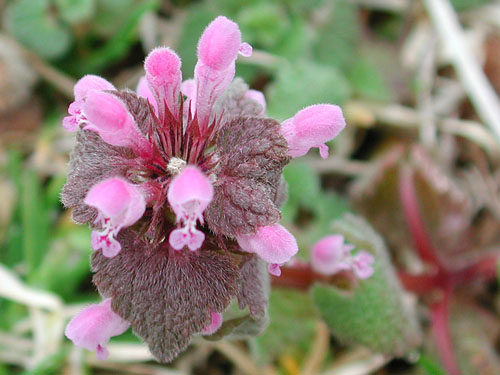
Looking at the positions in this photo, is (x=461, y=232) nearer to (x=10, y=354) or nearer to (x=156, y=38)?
(x=156, y=38)

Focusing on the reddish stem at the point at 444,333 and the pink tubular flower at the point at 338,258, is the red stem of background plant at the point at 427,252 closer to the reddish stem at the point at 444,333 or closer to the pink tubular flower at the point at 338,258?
the reddish stem at the point at 444,333

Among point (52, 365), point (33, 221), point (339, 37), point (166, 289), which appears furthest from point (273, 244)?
point (339, 37)

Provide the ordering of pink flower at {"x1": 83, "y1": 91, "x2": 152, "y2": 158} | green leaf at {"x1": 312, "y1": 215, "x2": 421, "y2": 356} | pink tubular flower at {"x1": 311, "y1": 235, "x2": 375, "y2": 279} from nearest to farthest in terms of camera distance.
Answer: pink flower at {"x1": 83, "y1": 91, "x2": 152, "y2": 158}, pink tubular flower at {"x1": 311, "y1": 235, "x2": 375, "y2": 279}, green leaf at {"x1": 312, "y1": 215, "x2": 421, "y2": 356}

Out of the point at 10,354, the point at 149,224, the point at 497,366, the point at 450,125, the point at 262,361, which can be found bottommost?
the point at 10,354

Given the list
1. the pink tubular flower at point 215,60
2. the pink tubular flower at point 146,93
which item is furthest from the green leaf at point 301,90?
Answer: the pink tubular flower at point 215,60

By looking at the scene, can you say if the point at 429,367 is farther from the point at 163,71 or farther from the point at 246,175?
the point at 163,71

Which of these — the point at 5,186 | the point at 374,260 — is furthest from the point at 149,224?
the point at 5,186

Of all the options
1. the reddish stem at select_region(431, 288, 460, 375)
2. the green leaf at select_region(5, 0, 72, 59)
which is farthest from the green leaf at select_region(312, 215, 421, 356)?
the green leaf at select_region(5, 0, 72, 59)

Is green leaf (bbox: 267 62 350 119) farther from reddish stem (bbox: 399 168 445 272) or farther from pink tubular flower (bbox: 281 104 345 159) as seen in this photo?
pink tubular flower (bbox: 281 104 345 159)
